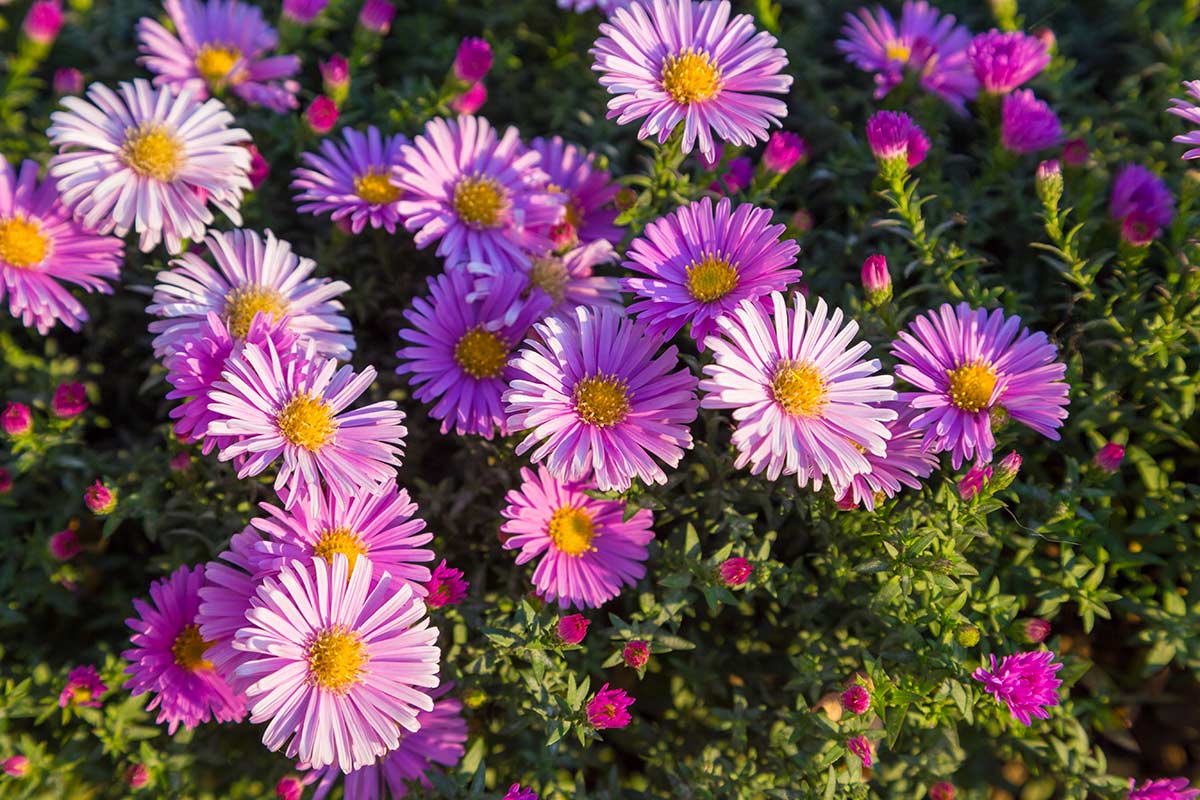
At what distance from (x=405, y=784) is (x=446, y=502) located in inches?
30.4

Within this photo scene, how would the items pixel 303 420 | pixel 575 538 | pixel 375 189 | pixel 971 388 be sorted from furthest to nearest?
pixel 375 189
pixel 575 538
pixel 971 388
pixel 303 420

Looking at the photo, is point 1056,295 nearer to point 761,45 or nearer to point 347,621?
point 761,45

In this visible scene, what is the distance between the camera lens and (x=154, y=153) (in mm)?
2641

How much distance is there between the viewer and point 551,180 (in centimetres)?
297

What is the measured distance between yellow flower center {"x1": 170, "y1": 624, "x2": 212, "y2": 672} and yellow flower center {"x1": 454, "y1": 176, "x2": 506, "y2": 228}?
1370mm

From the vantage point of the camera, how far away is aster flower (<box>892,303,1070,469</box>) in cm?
228

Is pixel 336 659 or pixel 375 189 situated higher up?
pixel 375 189

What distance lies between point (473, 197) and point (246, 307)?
2.37 feet

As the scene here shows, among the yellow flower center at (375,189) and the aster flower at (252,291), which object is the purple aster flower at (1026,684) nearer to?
the aster flower at (252,291)

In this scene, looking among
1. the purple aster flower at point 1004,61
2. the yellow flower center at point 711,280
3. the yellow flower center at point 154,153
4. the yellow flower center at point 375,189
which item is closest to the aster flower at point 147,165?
the yellow flower center at point 154,153

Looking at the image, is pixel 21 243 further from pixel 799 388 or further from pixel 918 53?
pixel 918 53

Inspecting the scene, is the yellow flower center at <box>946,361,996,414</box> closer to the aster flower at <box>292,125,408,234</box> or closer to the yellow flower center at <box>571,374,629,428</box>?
the yellow flower center at <box>571,374,629,428</box>

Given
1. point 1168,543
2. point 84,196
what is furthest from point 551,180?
point 1168,543

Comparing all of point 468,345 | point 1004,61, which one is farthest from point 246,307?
point 1004,61
